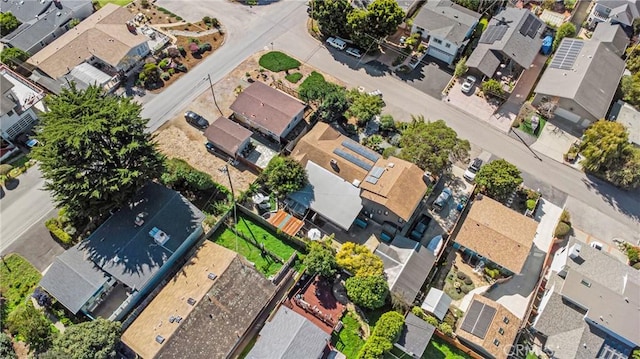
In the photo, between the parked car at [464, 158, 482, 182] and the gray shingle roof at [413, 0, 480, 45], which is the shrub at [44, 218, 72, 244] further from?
the gray shingle roof at [413, 0, 480, 45]

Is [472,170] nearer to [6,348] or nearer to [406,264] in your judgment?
[406,264]

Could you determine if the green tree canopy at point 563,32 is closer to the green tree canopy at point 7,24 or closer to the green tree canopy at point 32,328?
the green tree canopy at point 32,328

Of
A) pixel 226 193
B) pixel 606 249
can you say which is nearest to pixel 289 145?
pixel 226 193

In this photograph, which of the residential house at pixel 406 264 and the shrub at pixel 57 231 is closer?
the residential house at pixel 406 264

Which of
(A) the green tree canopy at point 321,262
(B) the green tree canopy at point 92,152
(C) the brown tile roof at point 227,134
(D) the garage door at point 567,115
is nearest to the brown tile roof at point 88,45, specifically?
(C) the brown tile roof at point 227,134

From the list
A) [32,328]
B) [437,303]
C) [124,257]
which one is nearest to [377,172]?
[437,303]

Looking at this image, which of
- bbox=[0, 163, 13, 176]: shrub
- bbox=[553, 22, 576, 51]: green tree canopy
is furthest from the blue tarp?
bbox=[0, 163, 13, 176]: shrub
